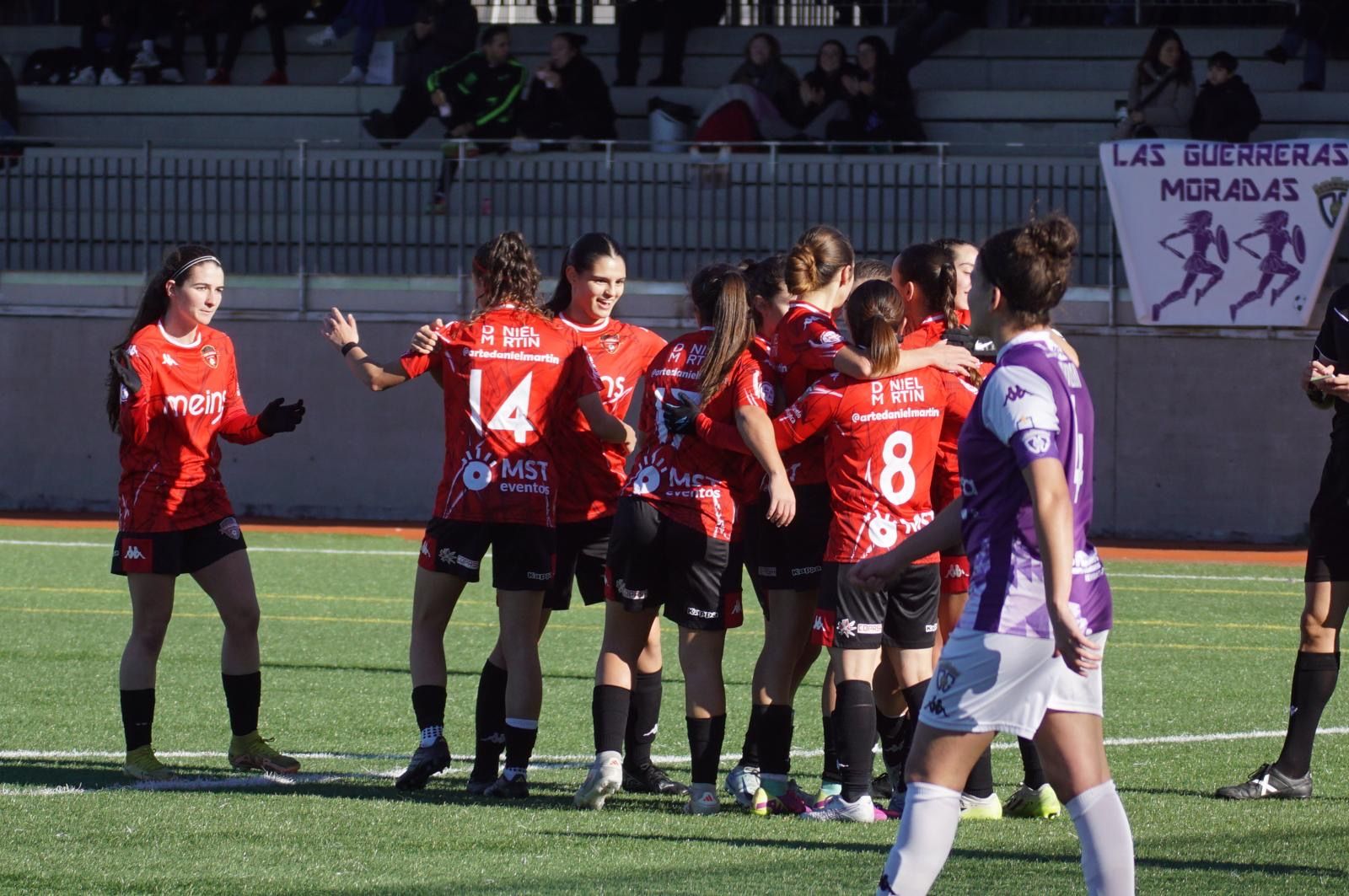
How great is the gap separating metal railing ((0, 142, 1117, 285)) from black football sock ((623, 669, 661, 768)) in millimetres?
11846

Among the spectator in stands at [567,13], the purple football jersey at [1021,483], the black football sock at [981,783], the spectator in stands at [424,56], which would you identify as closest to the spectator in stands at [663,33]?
the spectator in stands at [567,13]

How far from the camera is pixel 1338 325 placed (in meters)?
6.62

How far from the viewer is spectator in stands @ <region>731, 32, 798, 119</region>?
19.2 metres

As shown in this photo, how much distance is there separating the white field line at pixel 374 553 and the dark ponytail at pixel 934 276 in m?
8.48

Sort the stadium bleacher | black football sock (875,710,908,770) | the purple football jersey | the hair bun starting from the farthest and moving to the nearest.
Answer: the stadium bleacher, black football sock (875,710,908,770), the hair bun, the purple football jersey

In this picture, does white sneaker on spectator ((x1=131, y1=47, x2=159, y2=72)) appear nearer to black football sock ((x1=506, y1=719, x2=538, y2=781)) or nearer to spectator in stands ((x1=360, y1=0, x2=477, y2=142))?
spectator in stands ((x1=360, y1=0, x2=477, y2=142))

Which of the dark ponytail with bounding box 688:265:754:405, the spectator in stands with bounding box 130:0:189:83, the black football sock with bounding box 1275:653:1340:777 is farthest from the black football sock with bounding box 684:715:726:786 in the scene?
the spectator in stands with bounding box 130:0:189:83

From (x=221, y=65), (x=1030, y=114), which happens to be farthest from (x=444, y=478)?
(x=221, y=65)

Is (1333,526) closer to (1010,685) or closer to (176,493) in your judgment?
(1010,685)

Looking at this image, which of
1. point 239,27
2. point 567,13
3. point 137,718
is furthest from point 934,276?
point 239,27

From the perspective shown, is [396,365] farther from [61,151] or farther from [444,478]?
[61,151]

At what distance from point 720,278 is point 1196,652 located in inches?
207

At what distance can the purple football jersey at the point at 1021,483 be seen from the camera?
13.2 feet

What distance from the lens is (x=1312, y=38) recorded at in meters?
19.0
